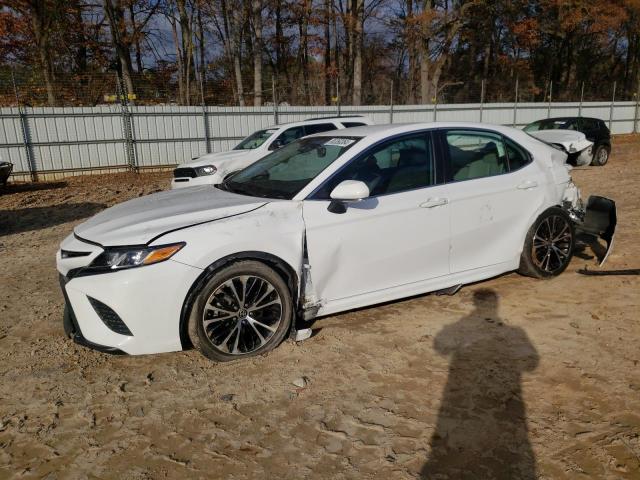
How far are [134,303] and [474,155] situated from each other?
305 centimetres

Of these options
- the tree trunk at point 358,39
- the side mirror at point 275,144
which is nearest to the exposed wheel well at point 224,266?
the side mirror at point 275,144

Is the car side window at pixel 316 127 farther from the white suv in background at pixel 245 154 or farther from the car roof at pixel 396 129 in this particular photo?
the car roof at pixel 396 129

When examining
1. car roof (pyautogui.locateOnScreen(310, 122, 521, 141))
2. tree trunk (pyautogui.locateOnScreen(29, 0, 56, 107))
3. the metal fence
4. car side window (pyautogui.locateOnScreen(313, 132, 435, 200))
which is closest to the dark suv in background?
the metal fence

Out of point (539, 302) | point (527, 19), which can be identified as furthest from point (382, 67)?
point (539, 302)

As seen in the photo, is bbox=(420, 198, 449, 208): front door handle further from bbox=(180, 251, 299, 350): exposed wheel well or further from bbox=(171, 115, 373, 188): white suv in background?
bbox=(171, 115, 373, 188): white suv in background

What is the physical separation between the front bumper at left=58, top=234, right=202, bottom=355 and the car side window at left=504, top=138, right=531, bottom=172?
3.05 m

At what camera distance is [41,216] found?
9.69 metres

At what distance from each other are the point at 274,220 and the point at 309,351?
98cm

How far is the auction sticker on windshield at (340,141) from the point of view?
409cm

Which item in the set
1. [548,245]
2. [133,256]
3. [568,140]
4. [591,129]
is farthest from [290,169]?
[591,129]

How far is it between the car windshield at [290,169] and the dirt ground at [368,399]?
3.83 feet

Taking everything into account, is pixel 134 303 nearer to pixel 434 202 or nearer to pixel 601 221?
pixel 434 202

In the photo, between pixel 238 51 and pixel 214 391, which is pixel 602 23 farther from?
pixel 214 391

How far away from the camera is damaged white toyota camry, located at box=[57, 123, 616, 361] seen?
129 inches
